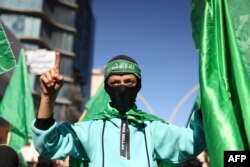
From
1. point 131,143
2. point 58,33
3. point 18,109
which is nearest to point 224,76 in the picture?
point 131,143

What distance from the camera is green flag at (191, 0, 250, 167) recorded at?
6.38 feet

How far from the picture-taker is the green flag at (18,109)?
7.12 m

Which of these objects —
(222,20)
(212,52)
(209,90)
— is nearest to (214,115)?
(209,90)

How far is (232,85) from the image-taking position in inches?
83.0

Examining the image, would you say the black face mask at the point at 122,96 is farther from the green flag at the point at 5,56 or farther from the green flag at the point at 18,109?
the green flag at the point at 18,109

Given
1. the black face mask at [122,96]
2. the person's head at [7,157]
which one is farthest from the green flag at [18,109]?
the black face mask at [122,96]

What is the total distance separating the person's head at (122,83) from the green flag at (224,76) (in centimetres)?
52

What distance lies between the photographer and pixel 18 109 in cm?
758

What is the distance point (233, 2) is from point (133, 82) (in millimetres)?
763

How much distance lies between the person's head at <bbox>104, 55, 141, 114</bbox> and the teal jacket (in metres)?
0.12

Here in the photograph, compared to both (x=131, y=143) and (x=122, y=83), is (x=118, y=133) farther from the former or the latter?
(x=122, y=83)

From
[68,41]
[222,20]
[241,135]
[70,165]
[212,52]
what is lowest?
[70,165]

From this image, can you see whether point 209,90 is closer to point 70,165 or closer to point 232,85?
point 232,85

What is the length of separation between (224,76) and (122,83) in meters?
0.69
